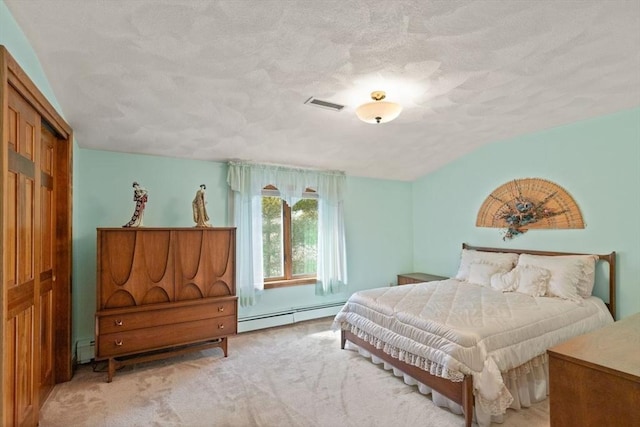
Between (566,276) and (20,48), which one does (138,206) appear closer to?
(20,48)

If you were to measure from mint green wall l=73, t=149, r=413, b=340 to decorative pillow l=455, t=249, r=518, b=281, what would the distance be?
1.25 meters

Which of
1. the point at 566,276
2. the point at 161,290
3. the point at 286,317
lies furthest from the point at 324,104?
the point at 566,276

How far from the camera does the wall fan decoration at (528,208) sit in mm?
3463

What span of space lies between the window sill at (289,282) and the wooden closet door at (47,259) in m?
2.14

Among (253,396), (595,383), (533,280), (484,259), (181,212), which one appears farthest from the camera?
(484,259)

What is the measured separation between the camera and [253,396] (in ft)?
8.05

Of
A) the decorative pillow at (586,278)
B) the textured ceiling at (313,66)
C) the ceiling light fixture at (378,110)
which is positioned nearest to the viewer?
the textured ceiling at (313,66)

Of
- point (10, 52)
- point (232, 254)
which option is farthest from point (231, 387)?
point (10, 52)

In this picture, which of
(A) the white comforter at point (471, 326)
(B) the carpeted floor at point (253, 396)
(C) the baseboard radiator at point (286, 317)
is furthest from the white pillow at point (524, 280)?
(C) the baseboard radiator at point (286, 317)

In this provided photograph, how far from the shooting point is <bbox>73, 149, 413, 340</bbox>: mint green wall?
10.4 feet

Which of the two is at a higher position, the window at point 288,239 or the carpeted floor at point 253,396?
the window at point 288,239

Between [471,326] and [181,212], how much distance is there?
3.13m

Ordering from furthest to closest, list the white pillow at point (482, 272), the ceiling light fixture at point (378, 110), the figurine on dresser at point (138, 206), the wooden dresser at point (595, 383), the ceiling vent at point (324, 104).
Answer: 1. the white pillow at point (482, 272)
2. the figurine on dresser at point (138, 206)
3. the ceiling vent at point (324, 104)
4. the ceiling light fixture at point (378, 110)
5. the wooden dresser at point (595, 383)

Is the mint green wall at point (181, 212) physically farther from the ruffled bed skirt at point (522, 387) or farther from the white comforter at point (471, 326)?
the ruffled bed skirt at point (522, 387)
